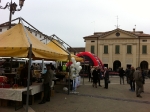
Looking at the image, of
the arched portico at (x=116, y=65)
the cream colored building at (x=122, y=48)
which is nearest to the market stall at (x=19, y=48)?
the cream colored building at (x=122, y=48)

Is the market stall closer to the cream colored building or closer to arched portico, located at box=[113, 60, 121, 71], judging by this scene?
the cream colored building

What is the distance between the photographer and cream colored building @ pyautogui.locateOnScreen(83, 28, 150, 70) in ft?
137

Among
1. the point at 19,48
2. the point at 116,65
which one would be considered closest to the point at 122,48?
the point at 116,65

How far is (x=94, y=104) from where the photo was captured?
8258mm

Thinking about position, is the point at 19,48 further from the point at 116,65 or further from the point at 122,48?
the point at 116,65

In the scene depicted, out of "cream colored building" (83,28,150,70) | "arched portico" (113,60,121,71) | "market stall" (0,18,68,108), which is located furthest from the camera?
"arched portico" (113,60,121,71)

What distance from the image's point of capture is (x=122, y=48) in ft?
140

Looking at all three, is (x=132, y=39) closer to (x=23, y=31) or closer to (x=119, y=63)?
(x=119, y=63)

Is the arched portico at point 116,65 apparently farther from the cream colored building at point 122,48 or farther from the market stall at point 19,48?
the market stall at point 19,48

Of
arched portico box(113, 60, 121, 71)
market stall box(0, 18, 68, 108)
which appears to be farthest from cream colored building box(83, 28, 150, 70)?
market stall box(0, 18, 68, 108)

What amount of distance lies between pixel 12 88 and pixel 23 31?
8.41 ft

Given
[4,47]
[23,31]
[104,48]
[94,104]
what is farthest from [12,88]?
[104,48]

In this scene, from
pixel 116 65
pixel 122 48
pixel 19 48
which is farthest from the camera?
pixel 116 65

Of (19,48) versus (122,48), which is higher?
(122,48)
